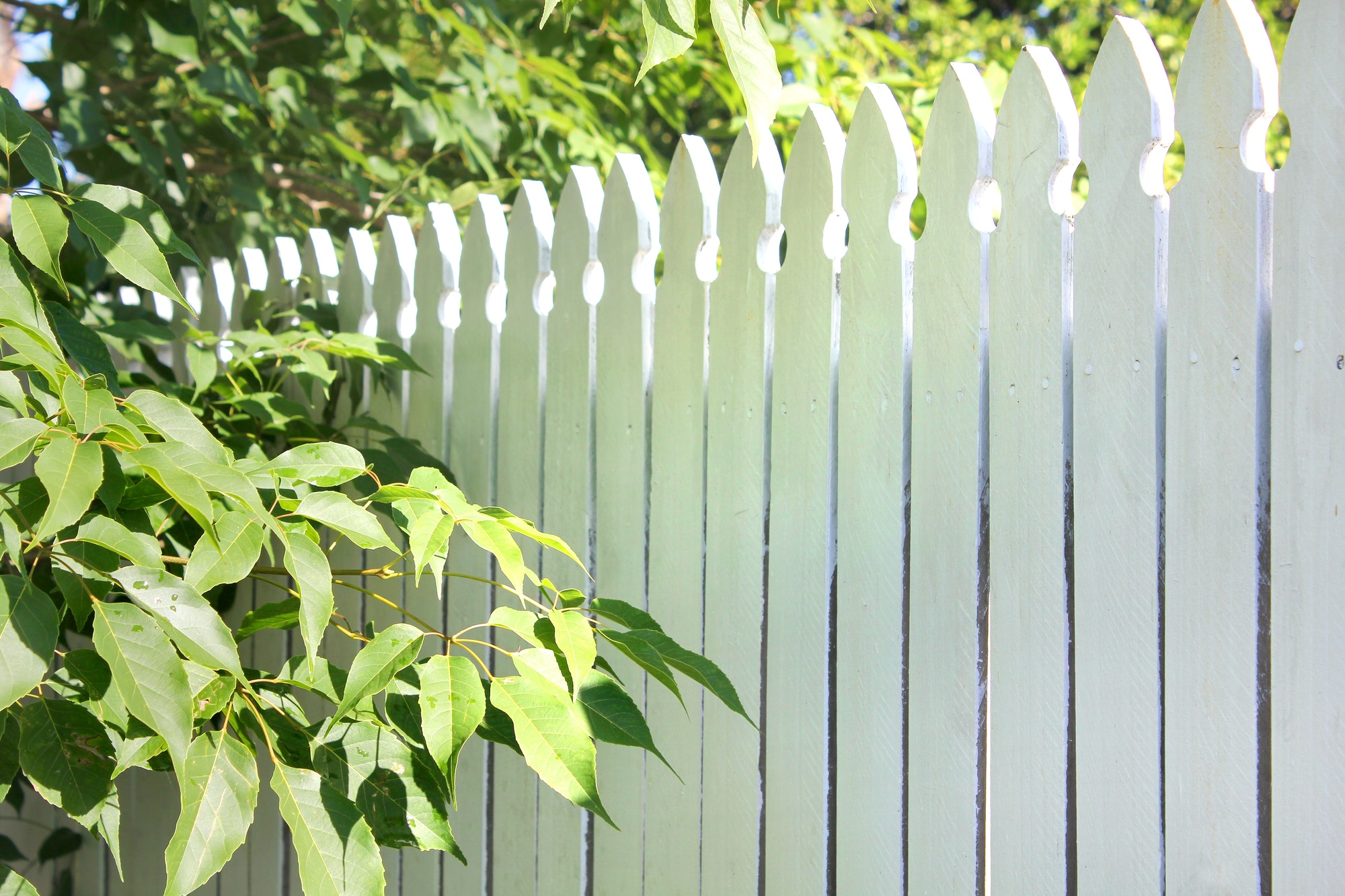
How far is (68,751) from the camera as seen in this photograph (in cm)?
118

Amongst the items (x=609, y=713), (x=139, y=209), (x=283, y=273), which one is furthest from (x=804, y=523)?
(x=283, y=273)

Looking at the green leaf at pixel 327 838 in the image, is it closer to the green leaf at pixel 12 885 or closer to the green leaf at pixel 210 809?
the green leaf at pixel 210 809

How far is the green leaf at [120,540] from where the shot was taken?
1090mm

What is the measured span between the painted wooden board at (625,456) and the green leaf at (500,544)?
730 millimetres

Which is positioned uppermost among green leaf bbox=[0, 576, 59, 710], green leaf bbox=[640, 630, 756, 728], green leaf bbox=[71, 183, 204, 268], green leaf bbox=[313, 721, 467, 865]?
green leaf bbox=[71, 183, 204, 268]

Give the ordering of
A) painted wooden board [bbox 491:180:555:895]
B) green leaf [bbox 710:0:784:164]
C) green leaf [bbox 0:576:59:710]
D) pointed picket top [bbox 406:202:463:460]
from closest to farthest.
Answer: green leaf [bbox 0:576:59:710], green leaf [bbox 710:0:784:164], painted wooden board [bbox 491:180:555:895], pointed picket top [bbox 406:202:463:460]

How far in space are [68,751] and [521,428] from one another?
3.50 ft

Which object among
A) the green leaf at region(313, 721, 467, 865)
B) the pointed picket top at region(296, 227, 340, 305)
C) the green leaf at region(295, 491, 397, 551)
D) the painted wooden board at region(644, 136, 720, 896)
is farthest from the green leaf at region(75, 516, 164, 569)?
the pointed picket top at region(296, 227, 340, 305)

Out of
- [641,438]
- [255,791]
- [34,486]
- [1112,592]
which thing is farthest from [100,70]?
[1112,592]

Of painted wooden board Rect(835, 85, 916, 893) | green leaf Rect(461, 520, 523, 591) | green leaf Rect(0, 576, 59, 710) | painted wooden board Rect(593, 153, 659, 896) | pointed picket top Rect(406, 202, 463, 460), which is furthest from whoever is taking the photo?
pointed picket top Rect(406, 202, 463, 460)

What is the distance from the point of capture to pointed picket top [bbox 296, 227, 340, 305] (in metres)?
2.63

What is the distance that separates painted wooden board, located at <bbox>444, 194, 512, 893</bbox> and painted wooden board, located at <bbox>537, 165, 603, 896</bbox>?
0.16 metres

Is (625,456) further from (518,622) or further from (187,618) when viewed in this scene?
(187,618)

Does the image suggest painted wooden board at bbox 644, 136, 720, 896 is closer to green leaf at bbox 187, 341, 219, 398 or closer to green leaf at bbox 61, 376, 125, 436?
green leaf at bbox 187, 341, 219, 398
